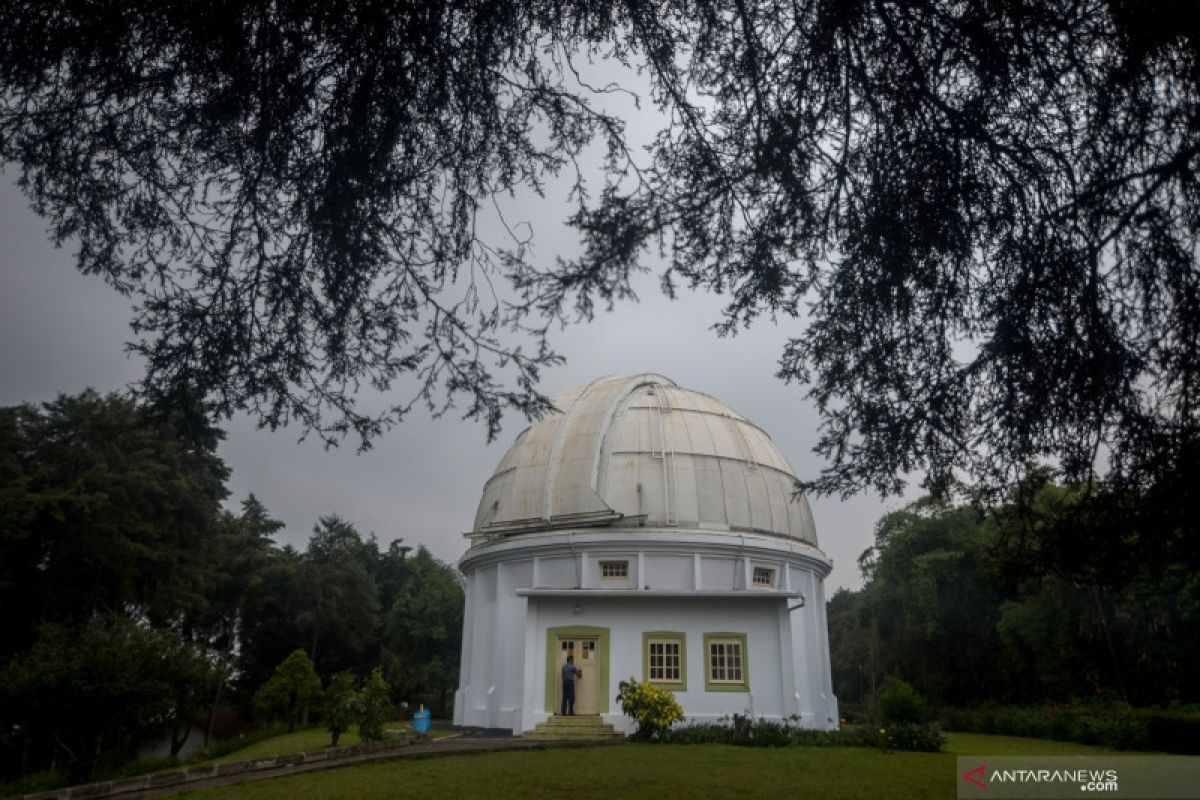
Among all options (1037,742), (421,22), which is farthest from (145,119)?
(1037,742)

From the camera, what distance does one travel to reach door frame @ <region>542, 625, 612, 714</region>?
19594mm

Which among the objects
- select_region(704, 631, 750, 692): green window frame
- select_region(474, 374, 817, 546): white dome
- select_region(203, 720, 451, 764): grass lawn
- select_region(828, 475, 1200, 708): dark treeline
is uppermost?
select_region(474, 374, 817, 546): white dome

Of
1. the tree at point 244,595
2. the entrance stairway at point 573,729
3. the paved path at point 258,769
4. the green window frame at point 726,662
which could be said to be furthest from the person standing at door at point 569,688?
the tree at point 244,595

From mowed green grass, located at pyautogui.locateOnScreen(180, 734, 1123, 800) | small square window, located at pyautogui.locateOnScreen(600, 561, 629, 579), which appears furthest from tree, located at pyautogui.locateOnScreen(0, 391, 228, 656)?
mowed green grass, located at pyautogui.locateOnScreen(180, 734, 1123, 800)

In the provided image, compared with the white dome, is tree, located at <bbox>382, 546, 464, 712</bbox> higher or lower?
lower

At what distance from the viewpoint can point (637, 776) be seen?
10.8 meters

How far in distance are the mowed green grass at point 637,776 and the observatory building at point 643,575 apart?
4.81 metres

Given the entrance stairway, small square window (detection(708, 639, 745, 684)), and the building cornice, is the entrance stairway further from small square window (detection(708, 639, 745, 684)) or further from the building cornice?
the building cornice

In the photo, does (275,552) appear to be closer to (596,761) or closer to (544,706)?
(544,706)

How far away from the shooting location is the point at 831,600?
72688 millimetres

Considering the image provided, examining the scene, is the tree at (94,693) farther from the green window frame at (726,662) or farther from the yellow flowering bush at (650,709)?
the green window frame at (726,662)

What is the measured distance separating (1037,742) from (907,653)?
1432 cm

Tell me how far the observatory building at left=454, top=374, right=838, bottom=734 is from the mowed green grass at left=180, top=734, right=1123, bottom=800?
4810 mm

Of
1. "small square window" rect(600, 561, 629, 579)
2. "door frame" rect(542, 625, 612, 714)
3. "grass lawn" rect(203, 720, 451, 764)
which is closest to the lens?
"grass lawn" rect(203, 720, 451, 764)
